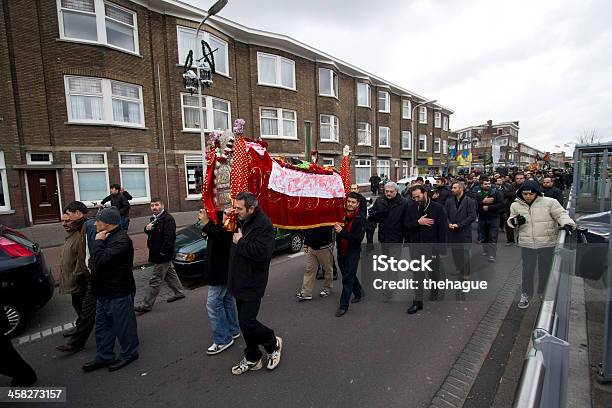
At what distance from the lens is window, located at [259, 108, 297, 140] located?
18.1 m

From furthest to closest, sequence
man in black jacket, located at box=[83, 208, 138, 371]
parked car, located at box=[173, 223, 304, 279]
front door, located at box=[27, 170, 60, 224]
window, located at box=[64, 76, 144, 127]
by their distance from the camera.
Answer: window, located at box=[64, 76, 144, 127] → front door, located at box=[27, 170, 60, 224] → parked car, located at box=[173, 223, 304, 279] → man in black jacket, located at box=[83, 208, 138, 371]

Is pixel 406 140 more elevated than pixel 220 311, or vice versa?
pixel 406 140

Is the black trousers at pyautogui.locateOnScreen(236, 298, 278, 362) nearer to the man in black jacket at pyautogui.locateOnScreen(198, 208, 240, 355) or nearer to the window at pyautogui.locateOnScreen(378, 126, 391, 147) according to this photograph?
the man in black jacket at pyautogui.locateOnScreen(198, 208, 240, 355)

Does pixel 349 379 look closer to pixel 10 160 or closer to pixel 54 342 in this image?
pixel 54 342

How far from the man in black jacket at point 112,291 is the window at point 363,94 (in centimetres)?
2454

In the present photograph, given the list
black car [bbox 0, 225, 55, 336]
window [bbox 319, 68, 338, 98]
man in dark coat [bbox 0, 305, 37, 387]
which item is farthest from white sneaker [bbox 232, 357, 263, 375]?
window [bbox 319, 68, 338, 98]

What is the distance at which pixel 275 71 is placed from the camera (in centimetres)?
1848

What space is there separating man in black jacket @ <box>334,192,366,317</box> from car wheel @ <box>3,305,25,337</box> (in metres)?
4.28

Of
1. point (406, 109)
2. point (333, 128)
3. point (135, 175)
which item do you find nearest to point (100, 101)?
point (135, 175)

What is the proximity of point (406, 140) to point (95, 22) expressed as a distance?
26.7 meters

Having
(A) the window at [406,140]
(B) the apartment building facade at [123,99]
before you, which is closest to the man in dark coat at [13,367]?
(B) the apartment building facade at [123,99]

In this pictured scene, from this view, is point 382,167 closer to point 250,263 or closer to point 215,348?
point 215,348

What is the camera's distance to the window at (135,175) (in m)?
13.2

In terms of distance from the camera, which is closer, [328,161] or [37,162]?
[37,162]
